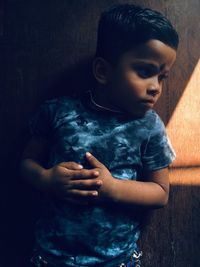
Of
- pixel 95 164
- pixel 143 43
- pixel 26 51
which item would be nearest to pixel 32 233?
pixel 95 164

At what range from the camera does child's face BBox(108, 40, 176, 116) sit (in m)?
1.21

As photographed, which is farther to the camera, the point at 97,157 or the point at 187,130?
the point at 187,130

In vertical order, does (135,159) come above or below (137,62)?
below

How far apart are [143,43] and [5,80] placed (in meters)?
0.58

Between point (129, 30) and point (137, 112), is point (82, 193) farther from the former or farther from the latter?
point (129, 30)

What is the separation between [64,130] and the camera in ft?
4.26

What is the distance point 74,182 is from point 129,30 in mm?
496

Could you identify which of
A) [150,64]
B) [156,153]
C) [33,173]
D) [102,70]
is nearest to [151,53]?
[150,64]

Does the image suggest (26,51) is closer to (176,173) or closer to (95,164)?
(95,164)

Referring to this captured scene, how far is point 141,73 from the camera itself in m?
1.23

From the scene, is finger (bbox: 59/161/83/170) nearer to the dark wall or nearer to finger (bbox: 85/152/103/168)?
finger (bbox: 85/152/103/168)

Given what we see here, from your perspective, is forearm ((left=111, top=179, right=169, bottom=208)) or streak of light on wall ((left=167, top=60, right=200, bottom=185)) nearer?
forearm ((left=111, top=179, right=169, bottom=208))

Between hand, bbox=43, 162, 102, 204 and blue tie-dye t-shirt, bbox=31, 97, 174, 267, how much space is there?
0.04 m

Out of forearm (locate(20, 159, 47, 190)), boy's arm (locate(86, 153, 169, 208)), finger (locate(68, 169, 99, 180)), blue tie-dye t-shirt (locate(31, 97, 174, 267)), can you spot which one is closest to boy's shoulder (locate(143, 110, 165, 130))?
blue tie-dye t-shirt (locate(31, 97, 174, 267))
